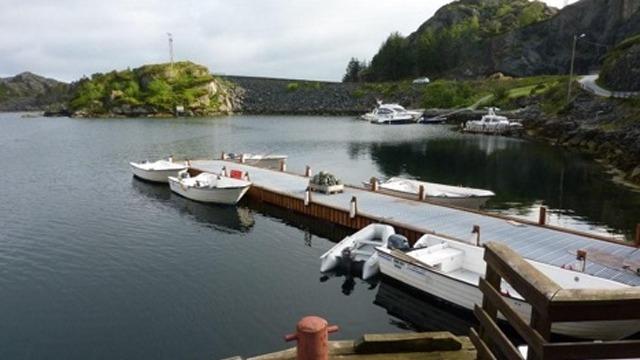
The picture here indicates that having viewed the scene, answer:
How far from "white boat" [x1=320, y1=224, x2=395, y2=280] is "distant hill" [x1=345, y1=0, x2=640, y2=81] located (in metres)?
124

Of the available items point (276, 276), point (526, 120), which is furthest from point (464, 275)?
point (526, 120)

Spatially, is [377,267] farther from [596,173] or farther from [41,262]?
[596,173]

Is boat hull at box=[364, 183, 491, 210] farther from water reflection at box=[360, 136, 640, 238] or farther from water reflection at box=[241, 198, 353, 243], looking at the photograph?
water reflection at box=[241, 198, 353, 243]

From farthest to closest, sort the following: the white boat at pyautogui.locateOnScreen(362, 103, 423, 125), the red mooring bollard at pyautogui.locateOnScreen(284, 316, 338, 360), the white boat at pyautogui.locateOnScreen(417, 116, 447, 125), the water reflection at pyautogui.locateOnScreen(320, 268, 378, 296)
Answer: the white boat at pyautogui.locateOnScreen(362, 103, 423, 125) < the white boat at pyautogui.locateOnScreen(417, 116, 447, 125) < the water reflection at pyautogui.locateOnScreen(320, 268, 378, 296) < the red mooring bollard at pyautogui.locateOnScreen(284, 316, 338, 360)

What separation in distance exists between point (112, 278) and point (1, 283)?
4883 mm

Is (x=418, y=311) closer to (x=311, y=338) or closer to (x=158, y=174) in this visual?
(x=311, y=338)

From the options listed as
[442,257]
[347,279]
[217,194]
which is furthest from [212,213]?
[442,257]

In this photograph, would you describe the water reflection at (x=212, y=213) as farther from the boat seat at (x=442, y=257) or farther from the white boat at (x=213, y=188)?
the boat seat at (x=442, y=257)

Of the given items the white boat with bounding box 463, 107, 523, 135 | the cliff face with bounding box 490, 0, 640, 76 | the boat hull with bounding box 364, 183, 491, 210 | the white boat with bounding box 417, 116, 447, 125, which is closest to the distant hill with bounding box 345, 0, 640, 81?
the cliff face with bounding box 490, 0, 640, 76

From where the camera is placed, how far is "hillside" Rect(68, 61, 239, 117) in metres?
Answer: 149

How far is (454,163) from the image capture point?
180 feet

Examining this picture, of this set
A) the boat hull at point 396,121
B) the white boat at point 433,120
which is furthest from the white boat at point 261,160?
the white boat at point 433,120

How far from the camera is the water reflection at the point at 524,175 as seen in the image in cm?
3355

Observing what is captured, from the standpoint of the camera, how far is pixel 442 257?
18984 millimetres
